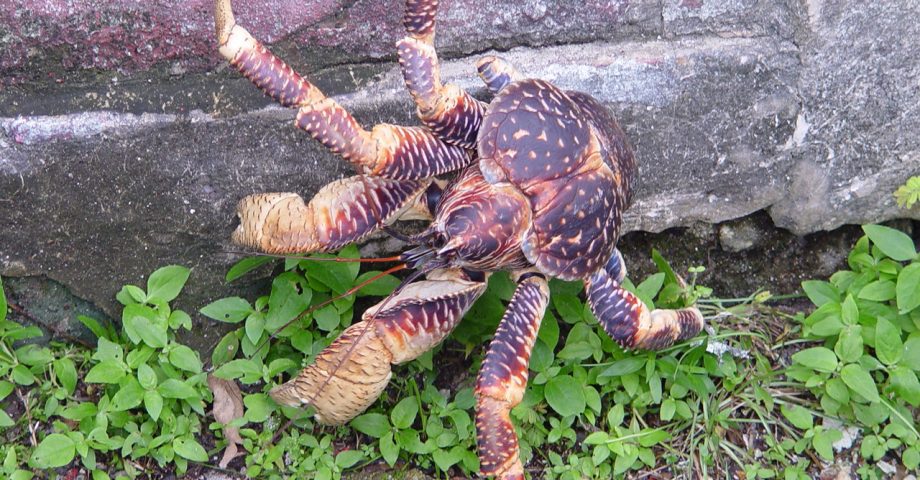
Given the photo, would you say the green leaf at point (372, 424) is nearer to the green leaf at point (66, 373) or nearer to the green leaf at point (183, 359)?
the green leaf at point (183, 359)

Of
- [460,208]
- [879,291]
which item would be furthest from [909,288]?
[460,208]

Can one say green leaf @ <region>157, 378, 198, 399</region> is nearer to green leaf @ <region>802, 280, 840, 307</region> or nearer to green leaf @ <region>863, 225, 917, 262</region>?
green leaf @ <region>802, 280, 840, 307</region>

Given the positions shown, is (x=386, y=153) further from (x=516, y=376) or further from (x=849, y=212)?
(x=849, y=212)

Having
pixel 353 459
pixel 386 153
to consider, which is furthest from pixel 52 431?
pixel 386 153

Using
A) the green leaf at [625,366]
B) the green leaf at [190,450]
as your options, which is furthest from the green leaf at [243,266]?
the green leaf at [625,366]

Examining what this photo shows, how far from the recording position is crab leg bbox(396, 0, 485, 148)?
184 cm

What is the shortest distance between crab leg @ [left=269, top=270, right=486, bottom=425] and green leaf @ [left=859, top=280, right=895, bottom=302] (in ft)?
4.03

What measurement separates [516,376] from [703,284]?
1125 mm

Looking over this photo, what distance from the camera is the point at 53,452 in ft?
6.98

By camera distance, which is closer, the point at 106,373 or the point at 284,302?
the point at 106,373

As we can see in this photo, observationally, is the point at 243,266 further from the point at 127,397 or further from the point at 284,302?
the point at 127,397

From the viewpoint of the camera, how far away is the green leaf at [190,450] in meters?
2.23

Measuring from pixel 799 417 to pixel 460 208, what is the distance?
1290 mm

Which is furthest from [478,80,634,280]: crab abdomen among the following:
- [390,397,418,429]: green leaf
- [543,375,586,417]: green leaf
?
[390,397,418,429]: green leaf
